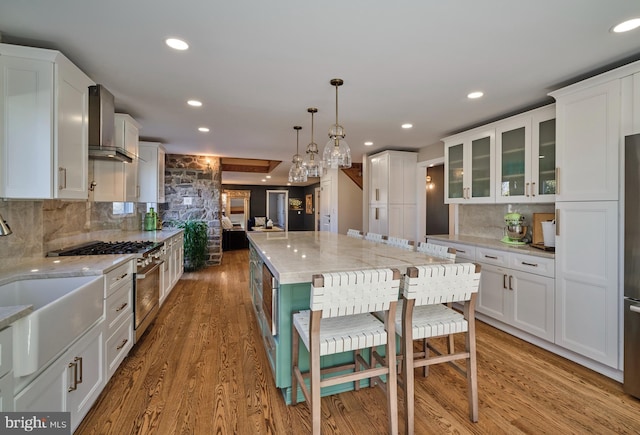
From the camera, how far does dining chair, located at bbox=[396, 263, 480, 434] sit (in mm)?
1608

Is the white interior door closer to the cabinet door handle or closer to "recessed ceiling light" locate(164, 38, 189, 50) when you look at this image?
"recessed ceiling light" locate(164, 38, 189, 50)

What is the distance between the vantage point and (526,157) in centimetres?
300

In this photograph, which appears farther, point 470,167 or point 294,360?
point 470,167

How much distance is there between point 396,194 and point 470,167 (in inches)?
56.9

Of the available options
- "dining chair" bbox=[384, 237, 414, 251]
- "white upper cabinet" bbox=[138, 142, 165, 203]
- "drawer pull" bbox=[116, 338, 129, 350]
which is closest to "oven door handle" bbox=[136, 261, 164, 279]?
"drawer pull" bbox=[116, 338, 129, 350]

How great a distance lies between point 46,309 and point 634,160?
3480mm

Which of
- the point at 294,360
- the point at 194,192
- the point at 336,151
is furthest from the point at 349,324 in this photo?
the point at 194,192

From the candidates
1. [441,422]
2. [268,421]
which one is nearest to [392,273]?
[441,422]

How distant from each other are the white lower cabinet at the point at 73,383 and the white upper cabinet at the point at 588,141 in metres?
3.61

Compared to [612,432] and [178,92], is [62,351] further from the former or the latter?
[612,432]

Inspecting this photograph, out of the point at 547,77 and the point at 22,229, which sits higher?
the point at 547,77

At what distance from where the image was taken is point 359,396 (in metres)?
2.00

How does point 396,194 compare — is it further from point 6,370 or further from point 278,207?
point 278,207

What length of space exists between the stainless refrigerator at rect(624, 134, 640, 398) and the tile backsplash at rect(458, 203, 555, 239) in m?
1.14
